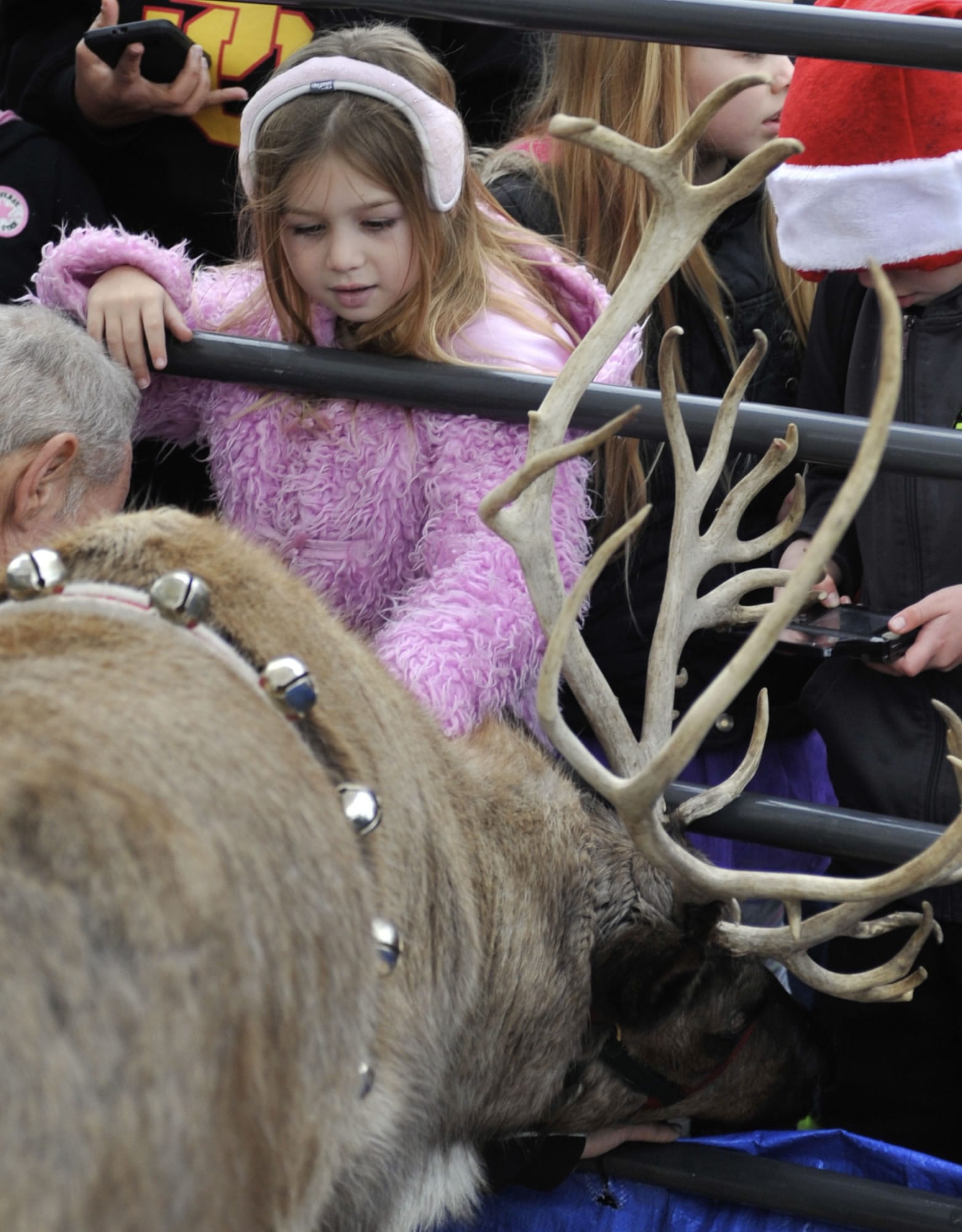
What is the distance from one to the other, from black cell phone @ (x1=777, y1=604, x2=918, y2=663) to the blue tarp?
0.61 m

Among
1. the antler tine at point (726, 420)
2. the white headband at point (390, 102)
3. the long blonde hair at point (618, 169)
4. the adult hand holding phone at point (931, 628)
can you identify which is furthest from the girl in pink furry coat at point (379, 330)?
the adult hand holding phone at point (931, 628)

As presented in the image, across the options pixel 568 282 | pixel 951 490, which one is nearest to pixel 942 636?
pixel 951 490

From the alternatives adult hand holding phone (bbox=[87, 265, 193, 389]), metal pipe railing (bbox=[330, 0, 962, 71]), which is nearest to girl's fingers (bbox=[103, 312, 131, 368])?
adult hand holding phone (bbox=[87, 265, 193, 389])

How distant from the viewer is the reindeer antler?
1189 millimetres

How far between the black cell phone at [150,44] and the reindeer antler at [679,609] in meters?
0.92

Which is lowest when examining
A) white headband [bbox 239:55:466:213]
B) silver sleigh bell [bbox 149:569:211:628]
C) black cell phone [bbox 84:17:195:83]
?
silver sleigh bell [bbox 149:569:211:628]

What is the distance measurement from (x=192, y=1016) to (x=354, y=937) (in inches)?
8.1

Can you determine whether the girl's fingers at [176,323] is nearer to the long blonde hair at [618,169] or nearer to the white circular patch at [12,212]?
the white circular patch at [12,212]

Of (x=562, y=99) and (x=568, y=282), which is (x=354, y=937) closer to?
(x=568, y=282)

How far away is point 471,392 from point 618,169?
1.61 ft

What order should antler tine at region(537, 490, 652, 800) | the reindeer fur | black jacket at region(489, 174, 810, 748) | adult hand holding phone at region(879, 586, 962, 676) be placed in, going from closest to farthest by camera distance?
the reindeer fur → antler tine at region(537, 490, 652, 800) → adult hand holding phone at region(879, 586, 962, 676) → black jacket at region(489, 174, 810, 748)

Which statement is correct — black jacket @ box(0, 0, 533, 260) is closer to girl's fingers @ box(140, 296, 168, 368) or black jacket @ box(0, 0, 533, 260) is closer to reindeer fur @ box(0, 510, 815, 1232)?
girl's fingers @ box(140, 296, 168, 368)

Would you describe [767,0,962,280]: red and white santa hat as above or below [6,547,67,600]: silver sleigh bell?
above

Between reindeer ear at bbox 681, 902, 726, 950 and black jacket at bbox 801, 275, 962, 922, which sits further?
black jacket at bbox 801, 275, 962, 922
